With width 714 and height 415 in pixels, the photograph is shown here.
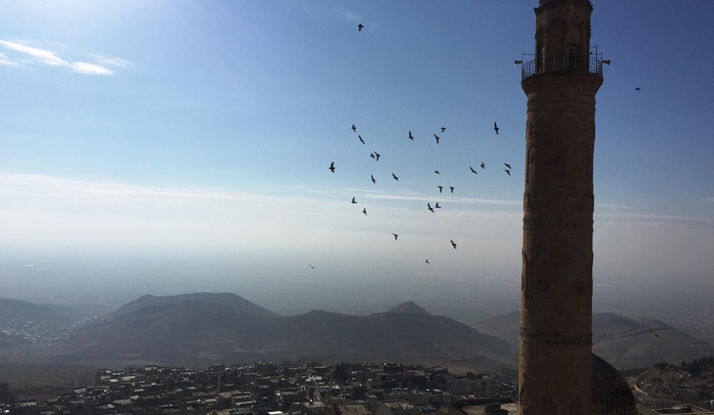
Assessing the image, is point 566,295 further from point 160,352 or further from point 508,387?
point 160,352

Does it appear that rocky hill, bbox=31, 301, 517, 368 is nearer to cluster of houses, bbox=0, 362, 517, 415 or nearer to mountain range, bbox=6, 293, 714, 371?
mountain range, bbox=6, 293, 714, 371

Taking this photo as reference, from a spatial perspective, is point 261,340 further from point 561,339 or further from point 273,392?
point 561,339

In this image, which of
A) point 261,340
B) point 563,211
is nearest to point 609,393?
point 563,211

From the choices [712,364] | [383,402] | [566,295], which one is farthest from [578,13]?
[712,364]

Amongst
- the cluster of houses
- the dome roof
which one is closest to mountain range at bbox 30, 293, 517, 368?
the cluster of houses

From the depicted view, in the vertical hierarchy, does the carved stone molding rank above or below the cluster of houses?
above

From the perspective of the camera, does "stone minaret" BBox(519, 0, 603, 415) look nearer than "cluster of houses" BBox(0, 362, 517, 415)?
Yes
